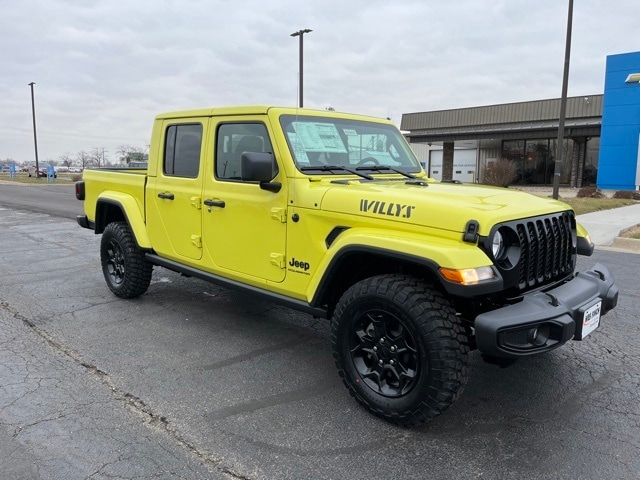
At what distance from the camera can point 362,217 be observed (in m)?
3.17

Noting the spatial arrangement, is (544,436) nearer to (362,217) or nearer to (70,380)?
(362,217)

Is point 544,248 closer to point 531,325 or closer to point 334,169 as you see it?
point 531,325

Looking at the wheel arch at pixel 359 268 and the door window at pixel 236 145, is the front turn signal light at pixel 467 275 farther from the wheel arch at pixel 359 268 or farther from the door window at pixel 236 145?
the door window at pixel 236 145

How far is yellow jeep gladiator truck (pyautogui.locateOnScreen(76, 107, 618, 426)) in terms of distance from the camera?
273 centimetres

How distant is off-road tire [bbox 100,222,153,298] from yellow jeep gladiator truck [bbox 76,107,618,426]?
0.53m

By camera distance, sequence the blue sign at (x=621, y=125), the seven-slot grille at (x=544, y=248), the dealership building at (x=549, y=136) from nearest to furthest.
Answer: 1. the seven-slot grille at (x=544, y=248)
2. the blue sign at (x=621, y=125)
3. the dealership building at (x=549, y=136)

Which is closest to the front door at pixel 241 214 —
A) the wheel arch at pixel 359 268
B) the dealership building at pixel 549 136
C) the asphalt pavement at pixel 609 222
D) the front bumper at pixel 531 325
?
the wheel arch at pixel 359 268

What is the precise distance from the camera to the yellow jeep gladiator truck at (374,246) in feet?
8.96

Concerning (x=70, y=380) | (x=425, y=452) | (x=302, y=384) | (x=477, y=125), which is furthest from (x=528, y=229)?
(x=477, y=125)

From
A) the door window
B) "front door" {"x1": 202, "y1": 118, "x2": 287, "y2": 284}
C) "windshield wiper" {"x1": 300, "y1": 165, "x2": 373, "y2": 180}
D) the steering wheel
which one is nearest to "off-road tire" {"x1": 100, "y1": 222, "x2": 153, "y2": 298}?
"front door" {"x1": 202, "y1": 118, "x2": 287, "y2": 284}

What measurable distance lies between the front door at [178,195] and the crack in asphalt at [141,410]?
48.0 inches

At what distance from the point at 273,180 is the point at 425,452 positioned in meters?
2.04

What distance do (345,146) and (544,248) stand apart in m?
1.72

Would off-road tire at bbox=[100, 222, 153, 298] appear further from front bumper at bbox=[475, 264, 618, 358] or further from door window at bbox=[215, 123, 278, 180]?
front bumper at bbox=[475, 264, 618, 358]
